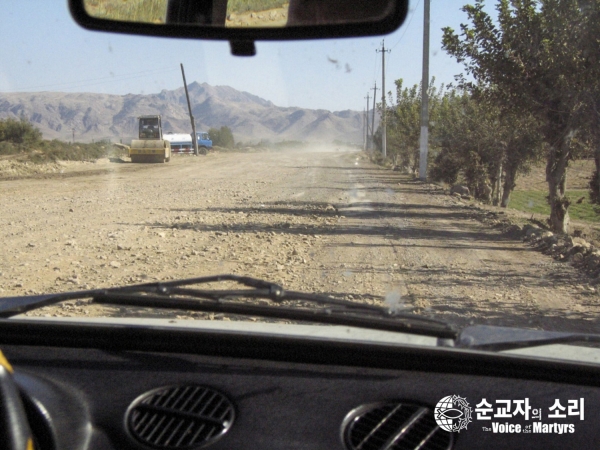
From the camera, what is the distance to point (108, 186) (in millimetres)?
21219

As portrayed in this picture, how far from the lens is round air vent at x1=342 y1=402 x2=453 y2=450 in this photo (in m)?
2.12

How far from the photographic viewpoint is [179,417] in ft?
7.16

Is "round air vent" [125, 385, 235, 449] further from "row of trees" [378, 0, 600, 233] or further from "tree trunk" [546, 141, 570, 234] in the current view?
"tree trunk" [546, 141, 570, 234]

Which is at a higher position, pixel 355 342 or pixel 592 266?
pixel 355 342

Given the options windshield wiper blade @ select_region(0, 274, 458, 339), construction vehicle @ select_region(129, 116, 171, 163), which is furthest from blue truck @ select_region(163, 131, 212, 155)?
windshield wiper blade @ select_region(0, 274, 458, 339)

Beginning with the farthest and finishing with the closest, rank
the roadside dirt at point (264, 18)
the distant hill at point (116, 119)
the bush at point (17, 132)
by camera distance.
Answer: the bush at point (17, 132) → the distant hill at point (116, 119) → the roadside dirt at point (264, 18)

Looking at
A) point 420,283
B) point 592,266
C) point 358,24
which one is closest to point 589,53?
point 592,266

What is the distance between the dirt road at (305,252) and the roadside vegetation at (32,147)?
18.3 metres

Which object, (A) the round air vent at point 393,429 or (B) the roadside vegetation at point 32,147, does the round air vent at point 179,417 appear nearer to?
(A) the round air vent at point 393,429

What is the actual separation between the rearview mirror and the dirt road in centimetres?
222

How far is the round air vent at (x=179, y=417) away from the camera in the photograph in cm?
211

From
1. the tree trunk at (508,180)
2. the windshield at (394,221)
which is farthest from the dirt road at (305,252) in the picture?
the tree trunk at (508,180)

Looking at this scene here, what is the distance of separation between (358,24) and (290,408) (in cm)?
177

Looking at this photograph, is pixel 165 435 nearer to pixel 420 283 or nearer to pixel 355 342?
pixel 355 342
